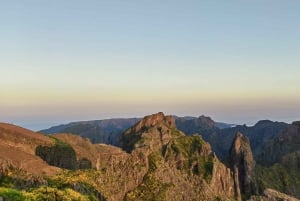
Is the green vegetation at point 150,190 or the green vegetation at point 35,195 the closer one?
the green vegetation at point 35,195

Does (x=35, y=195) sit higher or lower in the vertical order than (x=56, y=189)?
higher

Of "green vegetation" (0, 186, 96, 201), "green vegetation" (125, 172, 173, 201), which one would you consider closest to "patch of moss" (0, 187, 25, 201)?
"green vegetation" (0, 186, 96, 201)

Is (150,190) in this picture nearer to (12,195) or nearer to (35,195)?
(35,195)

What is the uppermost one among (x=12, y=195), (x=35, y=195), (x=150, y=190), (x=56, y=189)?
(x=12, y=195)

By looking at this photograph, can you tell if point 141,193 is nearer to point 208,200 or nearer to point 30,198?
point 208,200

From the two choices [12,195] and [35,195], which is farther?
[35,195]

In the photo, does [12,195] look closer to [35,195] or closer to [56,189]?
[35,195]

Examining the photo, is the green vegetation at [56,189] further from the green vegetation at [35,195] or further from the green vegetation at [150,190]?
the green vegetation at [150,190]

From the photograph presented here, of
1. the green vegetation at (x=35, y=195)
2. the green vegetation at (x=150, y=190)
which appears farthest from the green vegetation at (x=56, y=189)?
the green vegetation at (x=150, y=190)

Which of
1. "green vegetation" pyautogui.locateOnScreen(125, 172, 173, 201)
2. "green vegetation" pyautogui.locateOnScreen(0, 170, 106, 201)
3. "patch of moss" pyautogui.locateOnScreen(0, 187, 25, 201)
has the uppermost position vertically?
"patch of moss" pyautogui.locateOnScreen(0, 187, 25, 201)

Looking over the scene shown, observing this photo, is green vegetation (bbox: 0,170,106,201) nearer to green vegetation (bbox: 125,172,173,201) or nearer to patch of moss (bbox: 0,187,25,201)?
patch of moss (bbox: 0,187,25,201)

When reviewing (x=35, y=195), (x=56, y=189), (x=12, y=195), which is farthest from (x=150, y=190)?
(x=12, y=195)

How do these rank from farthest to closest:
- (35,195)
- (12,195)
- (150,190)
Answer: (150,190)
(35,195)
(12,195)

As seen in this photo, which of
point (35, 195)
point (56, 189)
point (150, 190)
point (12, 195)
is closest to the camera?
point (12, 195)
